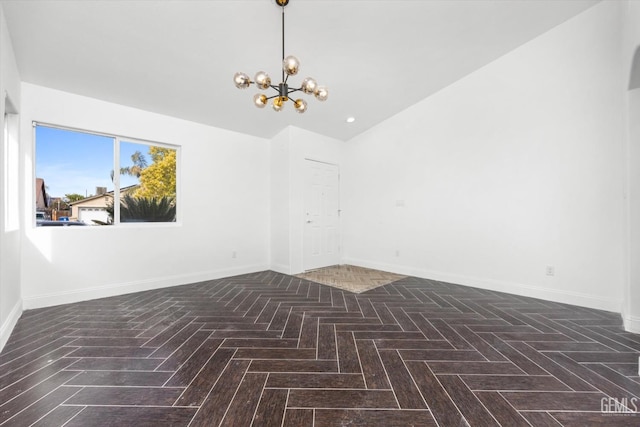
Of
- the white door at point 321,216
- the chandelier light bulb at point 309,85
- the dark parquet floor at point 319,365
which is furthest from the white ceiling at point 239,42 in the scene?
the dark parquet floor at point 319,365

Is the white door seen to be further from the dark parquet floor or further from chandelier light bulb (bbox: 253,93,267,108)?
chandelier light bulb (bbox: 253,93,267,108)

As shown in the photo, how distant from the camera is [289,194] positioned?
4691mm

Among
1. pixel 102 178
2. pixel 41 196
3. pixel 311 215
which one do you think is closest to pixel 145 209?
pixel 102 178

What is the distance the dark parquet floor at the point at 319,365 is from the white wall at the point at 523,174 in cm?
62

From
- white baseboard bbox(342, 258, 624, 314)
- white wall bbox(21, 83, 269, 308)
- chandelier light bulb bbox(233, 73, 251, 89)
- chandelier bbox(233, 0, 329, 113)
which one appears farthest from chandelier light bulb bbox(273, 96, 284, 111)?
white baseboard bbox(342, 258, 624, 314)

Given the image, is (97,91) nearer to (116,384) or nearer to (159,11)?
(159,11)

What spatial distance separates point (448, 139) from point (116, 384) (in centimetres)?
462

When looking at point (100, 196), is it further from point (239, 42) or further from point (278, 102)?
point (278, 102)

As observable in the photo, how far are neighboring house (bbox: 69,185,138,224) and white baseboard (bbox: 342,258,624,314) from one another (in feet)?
14.3

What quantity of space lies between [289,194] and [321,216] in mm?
884

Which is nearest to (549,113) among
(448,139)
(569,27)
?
(569,27)

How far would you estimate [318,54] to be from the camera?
321 cm

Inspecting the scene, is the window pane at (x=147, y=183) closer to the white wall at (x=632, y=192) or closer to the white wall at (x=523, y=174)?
the white wall at (x=523, y=174)

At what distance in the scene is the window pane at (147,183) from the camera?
147 inches
